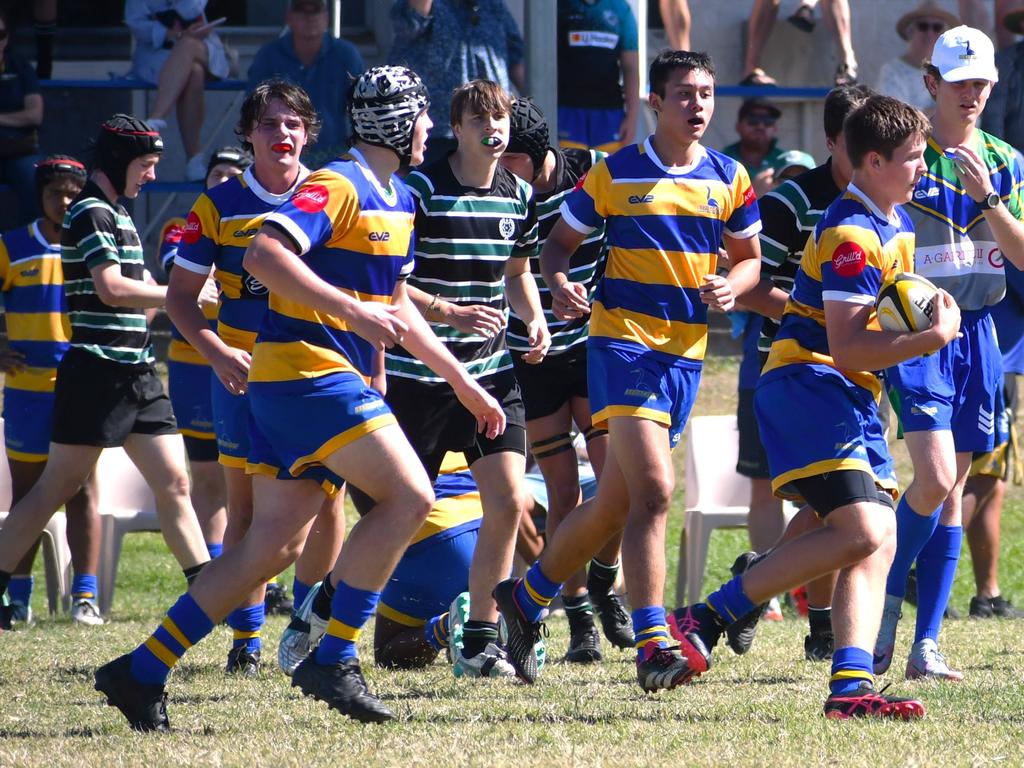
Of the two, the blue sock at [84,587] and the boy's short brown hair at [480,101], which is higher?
the boy's short brown hair at [480,101]

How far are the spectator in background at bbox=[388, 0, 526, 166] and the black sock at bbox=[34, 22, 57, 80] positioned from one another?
371 centimetres

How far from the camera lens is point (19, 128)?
12672 mm

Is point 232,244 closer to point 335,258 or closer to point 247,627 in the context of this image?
point 335,258

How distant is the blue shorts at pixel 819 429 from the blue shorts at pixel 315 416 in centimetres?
123

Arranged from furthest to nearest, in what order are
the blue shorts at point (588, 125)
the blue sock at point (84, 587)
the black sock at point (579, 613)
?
the blue shorts at point (588, 125) < the blue sock at point (84, 587) < the black sock at point (579, 613)

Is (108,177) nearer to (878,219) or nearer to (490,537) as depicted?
(490,537)

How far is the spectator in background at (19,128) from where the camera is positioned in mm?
12641

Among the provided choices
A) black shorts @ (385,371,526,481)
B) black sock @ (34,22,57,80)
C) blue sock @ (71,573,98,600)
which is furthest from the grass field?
black sock @ (34,22,57,80)

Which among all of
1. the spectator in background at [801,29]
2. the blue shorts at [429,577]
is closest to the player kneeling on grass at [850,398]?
the blue shorts at [429,577]

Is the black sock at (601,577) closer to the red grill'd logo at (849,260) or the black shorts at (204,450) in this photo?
the black shorts at (204,450)

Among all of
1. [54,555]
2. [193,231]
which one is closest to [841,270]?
[193,231]

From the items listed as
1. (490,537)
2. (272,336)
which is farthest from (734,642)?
(272,336)

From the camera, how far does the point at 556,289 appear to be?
20.0 feet

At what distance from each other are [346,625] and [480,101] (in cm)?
216
